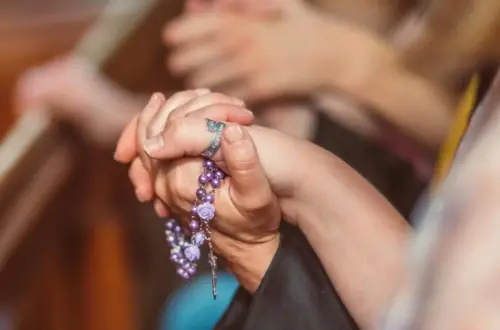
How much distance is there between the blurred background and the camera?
68cm

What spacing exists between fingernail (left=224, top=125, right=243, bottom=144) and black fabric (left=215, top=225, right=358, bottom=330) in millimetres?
64

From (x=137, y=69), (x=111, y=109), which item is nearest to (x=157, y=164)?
(x=111, y=109)

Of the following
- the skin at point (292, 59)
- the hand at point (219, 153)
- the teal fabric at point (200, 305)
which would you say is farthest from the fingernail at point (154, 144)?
the skin at point (292, 59)

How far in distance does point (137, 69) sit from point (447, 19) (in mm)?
392

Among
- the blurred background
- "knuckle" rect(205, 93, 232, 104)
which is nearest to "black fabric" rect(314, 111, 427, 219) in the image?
the blurred background

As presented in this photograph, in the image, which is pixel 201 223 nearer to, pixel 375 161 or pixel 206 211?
pixel 206 211

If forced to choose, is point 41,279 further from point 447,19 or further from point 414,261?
point 414,261

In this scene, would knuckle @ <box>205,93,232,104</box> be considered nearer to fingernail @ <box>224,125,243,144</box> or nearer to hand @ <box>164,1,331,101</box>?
fingernail @ <box>224,125,243,144</box>

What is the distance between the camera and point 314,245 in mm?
373

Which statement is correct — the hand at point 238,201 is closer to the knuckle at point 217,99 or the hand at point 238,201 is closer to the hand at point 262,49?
the knuckle at point 217,99

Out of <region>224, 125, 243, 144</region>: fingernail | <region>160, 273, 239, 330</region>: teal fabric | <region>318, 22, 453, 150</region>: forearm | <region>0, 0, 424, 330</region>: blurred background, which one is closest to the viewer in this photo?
<region>224, 125, 243, 144</region>: fingernail

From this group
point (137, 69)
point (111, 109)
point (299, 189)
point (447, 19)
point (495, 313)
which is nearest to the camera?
point (495, 313)

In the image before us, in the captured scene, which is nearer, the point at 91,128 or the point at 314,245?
the point at 314,245

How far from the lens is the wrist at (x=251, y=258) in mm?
386
